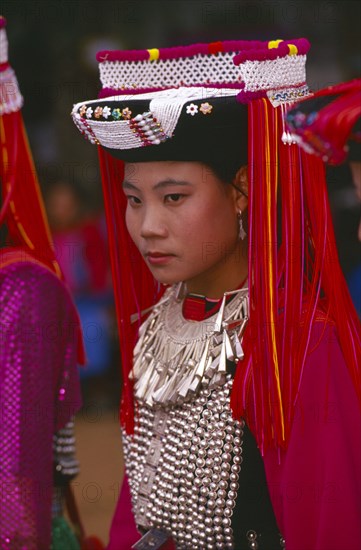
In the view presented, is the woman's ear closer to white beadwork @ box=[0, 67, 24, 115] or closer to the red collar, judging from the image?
the red collar

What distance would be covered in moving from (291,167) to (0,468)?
0.90 meters

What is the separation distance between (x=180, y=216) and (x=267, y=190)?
0.60 feet

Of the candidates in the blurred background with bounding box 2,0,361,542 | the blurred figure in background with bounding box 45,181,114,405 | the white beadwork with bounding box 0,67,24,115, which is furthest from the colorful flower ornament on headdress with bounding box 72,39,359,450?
the blurred figure in background with bounding box 45,181,114,405

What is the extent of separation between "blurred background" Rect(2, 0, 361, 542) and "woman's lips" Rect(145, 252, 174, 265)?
6.84 ft

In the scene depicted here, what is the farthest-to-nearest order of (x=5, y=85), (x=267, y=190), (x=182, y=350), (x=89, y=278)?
(x=89, y=278), (x=5, y=85), (x=182, y=350), (x=267, y=190)

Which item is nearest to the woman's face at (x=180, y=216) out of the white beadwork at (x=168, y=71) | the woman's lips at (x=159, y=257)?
the woman's lips at (x=159, y=257)

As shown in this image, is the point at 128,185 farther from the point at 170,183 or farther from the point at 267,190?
the point at 267,190

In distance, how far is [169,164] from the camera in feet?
5.99

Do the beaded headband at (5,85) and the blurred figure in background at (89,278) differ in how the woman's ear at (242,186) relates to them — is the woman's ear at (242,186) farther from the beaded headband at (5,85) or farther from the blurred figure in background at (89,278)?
the blurred figure in background at (89,278)

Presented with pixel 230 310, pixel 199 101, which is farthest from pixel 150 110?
pixel 230 310

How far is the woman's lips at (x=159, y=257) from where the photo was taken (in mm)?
1862

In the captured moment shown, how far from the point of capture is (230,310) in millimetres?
1927

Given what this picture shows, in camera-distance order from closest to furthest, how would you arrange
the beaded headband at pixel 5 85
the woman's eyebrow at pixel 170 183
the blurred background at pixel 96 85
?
1. the woman's eyebrow at pixel 170 183
2. the beaded headband at pixel 5 85
3. the blurred background at pixel 96 85

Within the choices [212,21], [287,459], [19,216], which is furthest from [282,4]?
[287,459]
